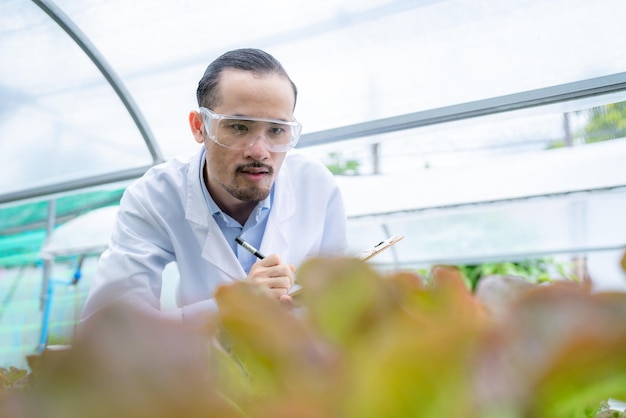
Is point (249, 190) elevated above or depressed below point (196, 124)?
below

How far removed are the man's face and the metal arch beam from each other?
1499mm

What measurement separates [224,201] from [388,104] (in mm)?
1343

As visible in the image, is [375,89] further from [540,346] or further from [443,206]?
[540,346]

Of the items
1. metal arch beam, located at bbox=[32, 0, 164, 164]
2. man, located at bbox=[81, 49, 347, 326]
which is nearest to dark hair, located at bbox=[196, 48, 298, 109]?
man, located at bbox=[81, 49, 347, 326]

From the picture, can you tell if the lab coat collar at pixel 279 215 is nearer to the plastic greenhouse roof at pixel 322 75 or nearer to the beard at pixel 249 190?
the beard at pixel 249 190

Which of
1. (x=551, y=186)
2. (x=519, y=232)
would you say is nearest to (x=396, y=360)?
(x=551, y=186)

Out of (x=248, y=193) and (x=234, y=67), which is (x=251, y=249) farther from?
(x=234, y=67)

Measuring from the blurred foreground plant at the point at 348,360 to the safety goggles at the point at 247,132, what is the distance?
1314 millimetres

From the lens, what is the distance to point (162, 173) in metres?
1.58

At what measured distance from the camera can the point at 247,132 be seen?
1477 millimetres

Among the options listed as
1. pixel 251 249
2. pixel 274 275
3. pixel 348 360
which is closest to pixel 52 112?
pixel 251 249

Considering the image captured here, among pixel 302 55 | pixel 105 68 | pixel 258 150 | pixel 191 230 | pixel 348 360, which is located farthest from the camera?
pixel 105 68

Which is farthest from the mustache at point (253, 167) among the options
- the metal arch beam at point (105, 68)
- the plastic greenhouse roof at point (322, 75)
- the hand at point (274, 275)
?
the metal arch beam at point (105, 68)

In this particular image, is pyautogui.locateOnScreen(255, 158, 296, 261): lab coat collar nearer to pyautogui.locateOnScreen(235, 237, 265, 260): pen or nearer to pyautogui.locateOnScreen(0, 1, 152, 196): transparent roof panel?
pyautogui.locateOnScreen(235, 237, 265, 260): pen
